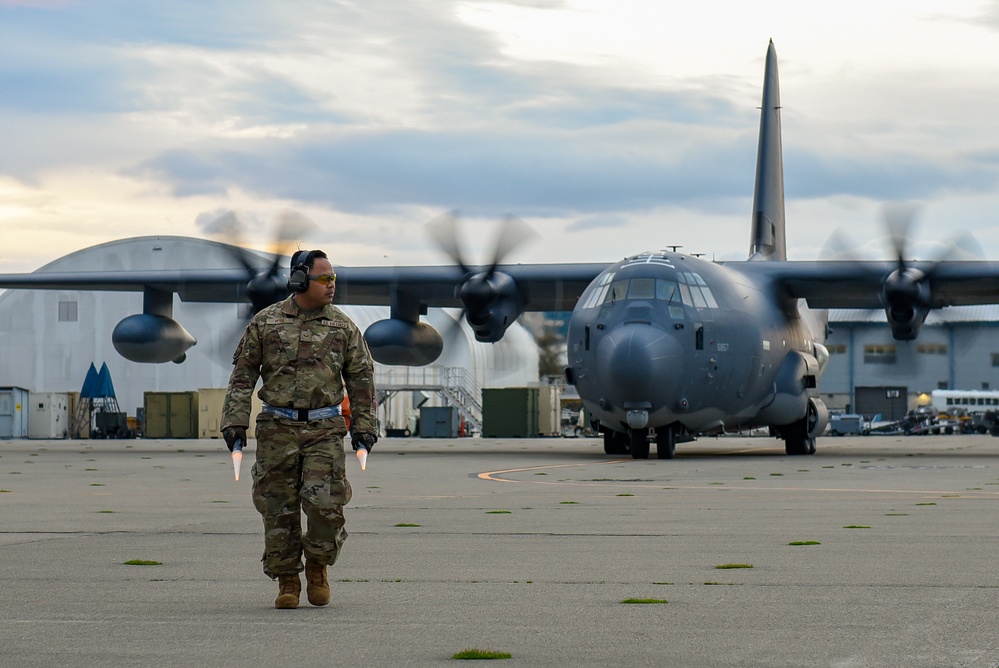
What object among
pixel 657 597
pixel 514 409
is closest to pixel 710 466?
pixel 657 597

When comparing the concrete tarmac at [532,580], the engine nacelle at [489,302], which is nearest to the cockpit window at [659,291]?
the engine nacelle at [489,302]

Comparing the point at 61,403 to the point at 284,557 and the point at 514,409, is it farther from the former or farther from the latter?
the point at 284,557

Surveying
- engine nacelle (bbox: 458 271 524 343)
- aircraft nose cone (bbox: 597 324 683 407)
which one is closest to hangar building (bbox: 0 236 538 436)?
engine nacelle (bbox: 458 271 524 343)

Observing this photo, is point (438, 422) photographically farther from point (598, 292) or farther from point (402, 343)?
point (598, 292)

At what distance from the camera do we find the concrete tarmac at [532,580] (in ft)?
18.8

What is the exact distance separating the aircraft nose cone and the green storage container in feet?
92.2

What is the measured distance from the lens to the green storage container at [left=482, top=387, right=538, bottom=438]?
177 feet

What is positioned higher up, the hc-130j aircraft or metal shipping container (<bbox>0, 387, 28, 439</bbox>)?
the hc-130j aircraft

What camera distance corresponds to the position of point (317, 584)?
7.28 meters

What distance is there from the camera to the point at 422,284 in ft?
110

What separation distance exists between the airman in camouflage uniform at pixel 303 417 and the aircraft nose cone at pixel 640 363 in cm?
1752

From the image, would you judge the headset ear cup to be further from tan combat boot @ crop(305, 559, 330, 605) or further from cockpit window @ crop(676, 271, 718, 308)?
cockpit window @ crop(676, 271, 718, 308)

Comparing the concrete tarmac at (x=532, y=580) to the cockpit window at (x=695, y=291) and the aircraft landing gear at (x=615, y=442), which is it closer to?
the cockpit window at (x=695, y=291)

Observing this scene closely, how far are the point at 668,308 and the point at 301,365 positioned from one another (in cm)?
1894
